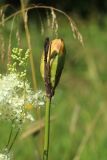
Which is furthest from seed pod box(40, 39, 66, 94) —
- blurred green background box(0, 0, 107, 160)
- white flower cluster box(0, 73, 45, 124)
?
A: blurred green background box(0, 0, 107, 160)

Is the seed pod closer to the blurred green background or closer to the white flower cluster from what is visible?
the white flower cluster

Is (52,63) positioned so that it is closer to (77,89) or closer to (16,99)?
(16,99)

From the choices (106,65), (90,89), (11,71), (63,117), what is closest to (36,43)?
(106,65)

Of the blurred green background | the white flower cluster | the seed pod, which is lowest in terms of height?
the blurred green background

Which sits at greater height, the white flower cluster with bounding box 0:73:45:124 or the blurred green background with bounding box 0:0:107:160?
the white flower cluster with bounding box 0:73:45:124

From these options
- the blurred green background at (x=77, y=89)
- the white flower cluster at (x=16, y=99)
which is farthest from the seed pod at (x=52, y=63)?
the blurred green background at (x=77, y=89)

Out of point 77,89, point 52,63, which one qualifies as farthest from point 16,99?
point 77,89

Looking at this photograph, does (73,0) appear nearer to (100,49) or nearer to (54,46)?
(100,49)
